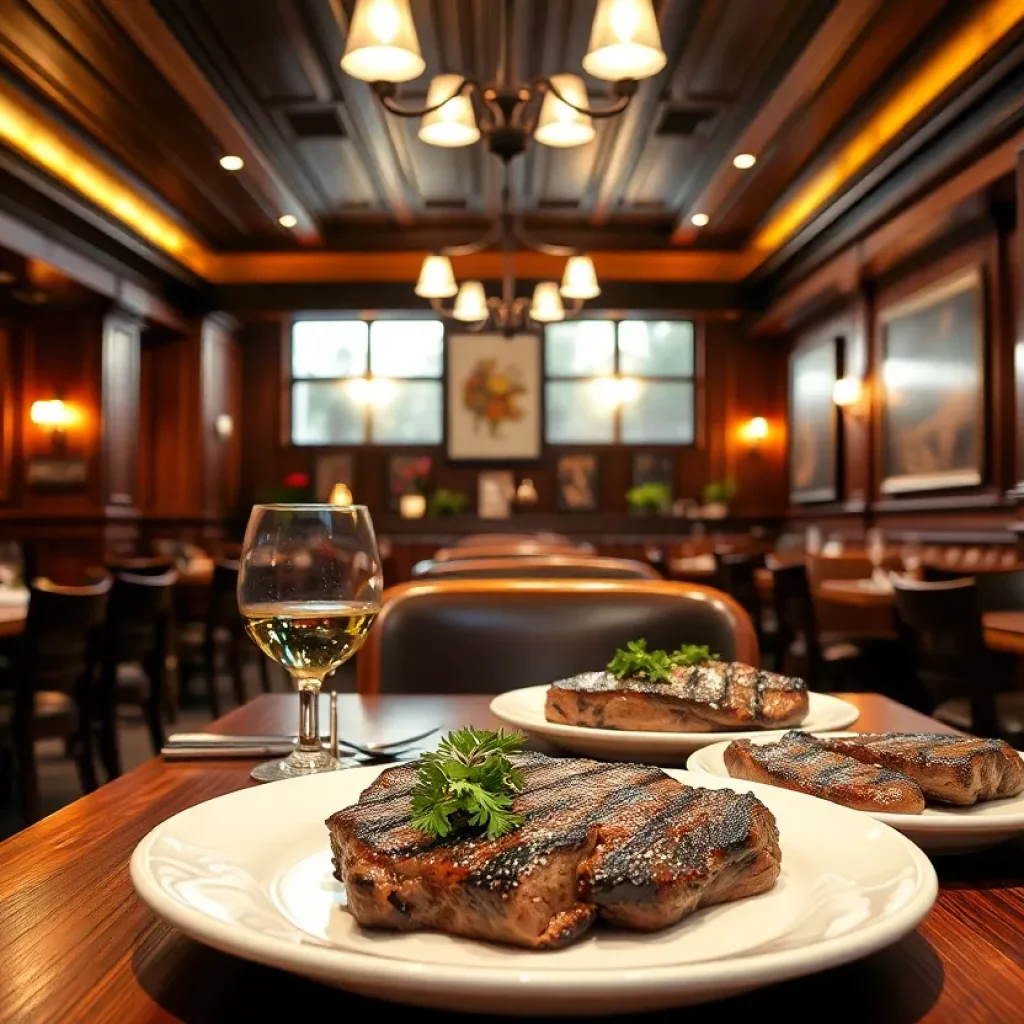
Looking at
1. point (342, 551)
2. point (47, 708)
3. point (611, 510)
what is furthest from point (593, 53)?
point (611, 510)

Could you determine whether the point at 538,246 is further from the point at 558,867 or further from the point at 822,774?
the point at 558,867

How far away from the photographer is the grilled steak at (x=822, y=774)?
26.7 inches

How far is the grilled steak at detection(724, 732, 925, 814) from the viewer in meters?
0.68

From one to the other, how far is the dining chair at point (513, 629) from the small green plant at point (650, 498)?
973cm

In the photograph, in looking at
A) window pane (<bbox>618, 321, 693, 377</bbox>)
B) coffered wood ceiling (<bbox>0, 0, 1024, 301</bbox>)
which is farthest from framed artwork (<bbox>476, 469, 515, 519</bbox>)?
coffered wood ceiling (<bbox>0, 0, 1024, 301</bbox>)

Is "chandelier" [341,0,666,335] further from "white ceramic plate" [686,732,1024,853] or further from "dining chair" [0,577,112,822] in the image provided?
"white ceramic plate" [686,732,1024,853]

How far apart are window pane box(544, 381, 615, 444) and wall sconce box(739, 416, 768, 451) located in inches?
56.2

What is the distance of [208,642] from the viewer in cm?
596

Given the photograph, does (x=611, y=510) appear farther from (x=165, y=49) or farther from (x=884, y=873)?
(x=884, y=873)

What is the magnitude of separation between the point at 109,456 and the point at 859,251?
636 cm

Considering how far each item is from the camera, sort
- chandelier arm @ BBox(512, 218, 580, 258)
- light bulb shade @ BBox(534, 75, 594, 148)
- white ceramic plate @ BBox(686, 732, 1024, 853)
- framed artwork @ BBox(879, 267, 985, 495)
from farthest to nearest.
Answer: framed artwork @ BBox(879, 267, 985, 495) < chandelier arm @ BBox(512, 218, 580, 258) < light bulb shade @ BBox(534, 75, 594, 148) < white ceramic plate @ BBox(686, 732, 1024, 853)

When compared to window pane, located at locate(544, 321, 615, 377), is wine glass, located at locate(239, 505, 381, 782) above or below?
below

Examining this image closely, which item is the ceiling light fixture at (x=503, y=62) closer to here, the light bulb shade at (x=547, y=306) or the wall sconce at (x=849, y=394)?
the light bulb shade at (x=547, y=306)

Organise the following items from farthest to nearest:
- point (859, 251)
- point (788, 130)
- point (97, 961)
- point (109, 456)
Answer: point (109, 456) < point (859, 251) < point (788, 130) < point (97, 961)
